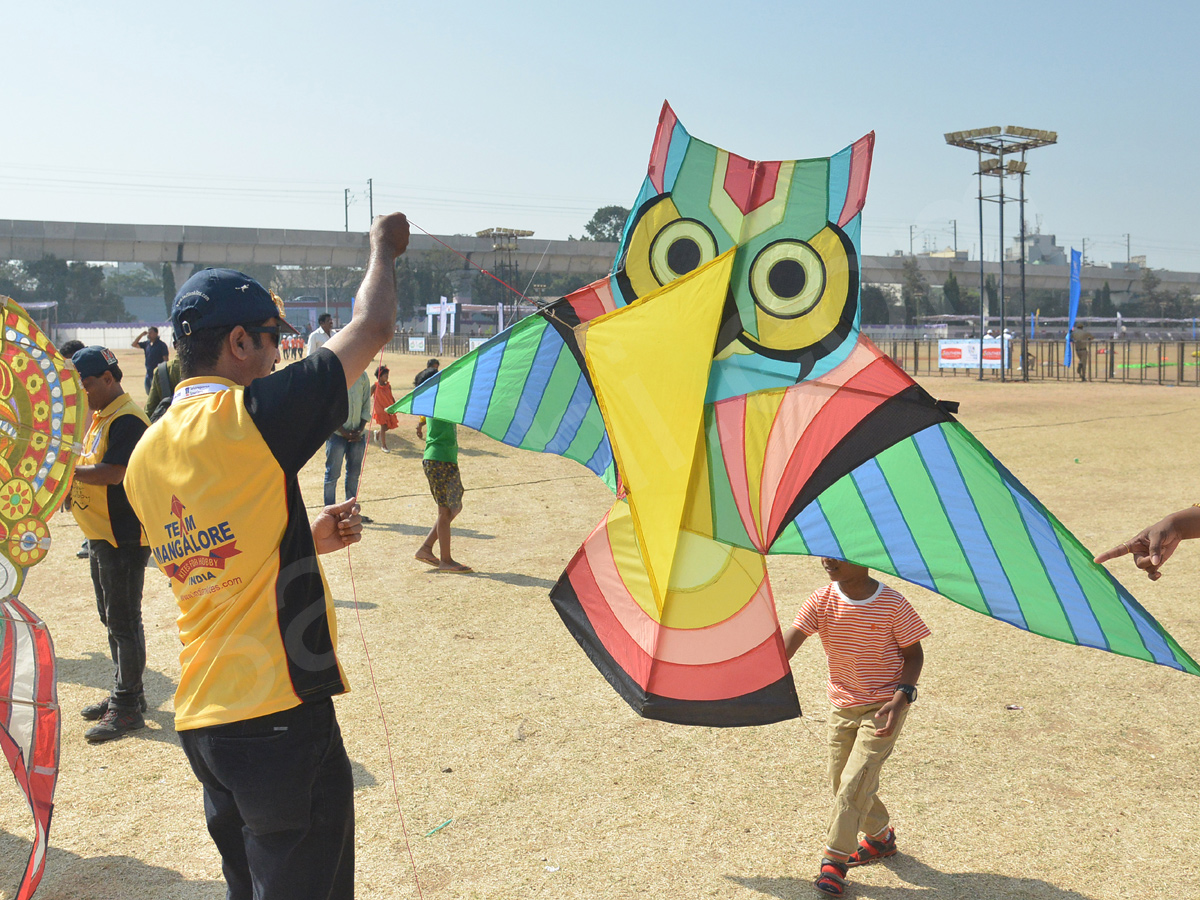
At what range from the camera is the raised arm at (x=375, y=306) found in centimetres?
200

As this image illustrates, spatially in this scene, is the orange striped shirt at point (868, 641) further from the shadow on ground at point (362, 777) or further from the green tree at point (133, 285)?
the green tree at point (133, 285)

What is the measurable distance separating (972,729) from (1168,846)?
1.12 m

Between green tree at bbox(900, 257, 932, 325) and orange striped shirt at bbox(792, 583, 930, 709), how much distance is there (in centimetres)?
6851

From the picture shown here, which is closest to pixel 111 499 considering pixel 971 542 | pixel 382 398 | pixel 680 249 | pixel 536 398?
pixel 536 398

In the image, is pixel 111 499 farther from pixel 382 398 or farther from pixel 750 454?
pixel 382 398

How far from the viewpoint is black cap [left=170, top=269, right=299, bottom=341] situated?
82.6 inches

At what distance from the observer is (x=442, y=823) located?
148 inches

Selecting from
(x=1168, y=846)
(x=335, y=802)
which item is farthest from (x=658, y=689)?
(x=1168, y=846)

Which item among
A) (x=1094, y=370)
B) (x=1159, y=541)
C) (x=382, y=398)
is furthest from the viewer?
(x=1094, y=370)

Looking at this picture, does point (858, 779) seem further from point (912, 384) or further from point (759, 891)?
point (912, 384)

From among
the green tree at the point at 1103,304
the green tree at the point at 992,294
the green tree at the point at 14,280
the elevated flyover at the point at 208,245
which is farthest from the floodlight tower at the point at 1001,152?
the green tree at the point at 14,280

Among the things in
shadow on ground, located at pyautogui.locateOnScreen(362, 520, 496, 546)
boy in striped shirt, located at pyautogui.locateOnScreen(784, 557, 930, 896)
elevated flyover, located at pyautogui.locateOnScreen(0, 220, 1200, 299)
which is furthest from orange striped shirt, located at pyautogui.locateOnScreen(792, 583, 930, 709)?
elevated flyover, located at pyautogui.locateOnScreen(0, 220, 1200, 299)

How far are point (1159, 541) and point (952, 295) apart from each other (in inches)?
2914

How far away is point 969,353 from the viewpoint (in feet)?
101
